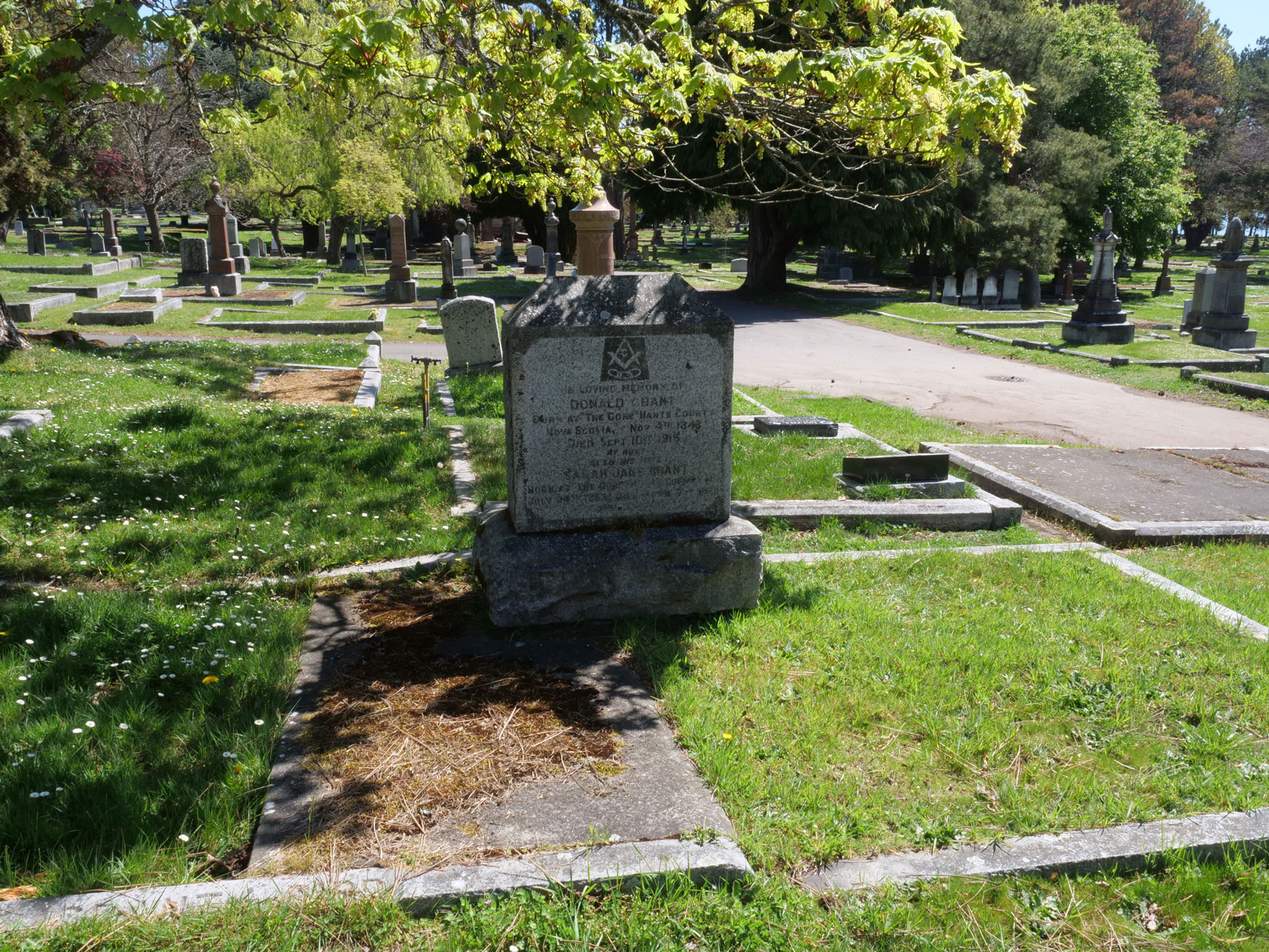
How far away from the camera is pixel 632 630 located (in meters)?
5.18

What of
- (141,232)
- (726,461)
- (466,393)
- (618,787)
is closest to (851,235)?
(466,393)

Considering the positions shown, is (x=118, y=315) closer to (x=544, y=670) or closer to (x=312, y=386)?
(x=312, y=386)

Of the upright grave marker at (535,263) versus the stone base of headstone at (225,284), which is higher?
the upright grave marker at (535,263)

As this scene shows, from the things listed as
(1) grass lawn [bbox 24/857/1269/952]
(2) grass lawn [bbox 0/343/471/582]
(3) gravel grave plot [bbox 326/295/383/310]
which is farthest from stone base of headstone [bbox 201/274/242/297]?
(1) grass lawn [bbox 24/857/1269/952]

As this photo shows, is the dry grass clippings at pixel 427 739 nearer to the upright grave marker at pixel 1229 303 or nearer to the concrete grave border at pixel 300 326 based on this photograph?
the concrete grave border at pixel 300 326

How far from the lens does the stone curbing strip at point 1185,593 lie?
544 centimetres

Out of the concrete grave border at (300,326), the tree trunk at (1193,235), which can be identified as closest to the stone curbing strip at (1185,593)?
the concrete grave border at (300,326)

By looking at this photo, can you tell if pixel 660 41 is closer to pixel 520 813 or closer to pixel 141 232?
pixel 520 813

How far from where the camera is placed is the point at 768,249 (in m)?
31.7

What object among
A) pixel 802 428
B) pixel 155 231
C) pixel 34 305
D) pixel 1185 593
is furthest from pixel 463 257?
pixel 1185 593

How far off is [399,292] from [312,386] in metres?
15.6

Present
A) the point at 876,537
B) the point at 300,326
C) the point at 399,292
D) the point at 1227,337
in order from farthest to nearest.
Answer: the point at 399,292 < the point at 1227,337 < the point at 300,326 < the point at 876,537

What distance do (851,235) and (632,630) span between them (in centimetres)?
2512

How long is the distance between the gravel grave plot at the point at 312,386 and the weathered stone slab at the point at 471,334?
1580 millimetres
